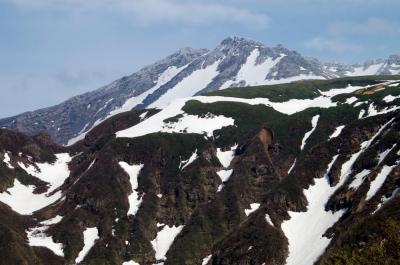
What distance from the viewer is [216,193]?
165 metres

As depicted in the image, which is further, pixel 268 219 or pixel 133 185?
pixel 133 185

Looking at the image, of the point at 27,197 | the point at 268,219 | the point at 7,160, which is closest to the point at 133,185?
the point at 27,197

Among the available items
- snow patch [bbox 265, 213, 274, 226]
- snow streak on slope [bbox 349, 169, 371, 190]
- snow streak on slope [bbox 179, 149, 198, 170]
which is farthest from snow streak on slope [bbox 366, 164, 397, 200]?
snow streak on slope [bbox 179, 149, 198, 170]

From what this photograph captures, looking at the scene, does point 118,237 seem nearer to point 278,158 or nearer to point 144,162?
point 144,162

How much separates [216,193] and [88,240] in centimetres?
3973

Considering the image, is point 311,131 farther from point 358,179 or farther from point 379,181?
point 379,181

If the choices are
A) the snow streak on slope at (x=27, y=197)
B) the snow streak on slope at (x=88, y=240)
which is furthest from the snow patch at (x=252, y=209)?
the snow streak on slope at (x=27, y=197)

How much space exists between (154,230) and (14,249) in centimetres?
3855

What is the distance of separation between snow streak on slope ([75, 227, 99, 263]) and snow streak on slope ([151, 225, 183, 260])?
15.4 metres

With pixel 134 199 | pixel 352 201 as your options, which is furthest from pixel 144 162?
pixel 352 201

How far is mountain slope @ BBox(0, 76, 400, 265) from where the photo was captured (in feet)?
430

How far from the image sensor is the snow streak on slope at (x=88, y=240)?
5487 inches

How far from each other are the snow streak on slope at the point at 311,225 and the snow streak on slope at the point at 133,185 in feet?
146

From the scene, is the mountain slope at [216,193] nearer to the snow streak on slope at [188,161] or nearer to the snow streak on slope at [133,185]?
the snow streak on slope at [133,185]
